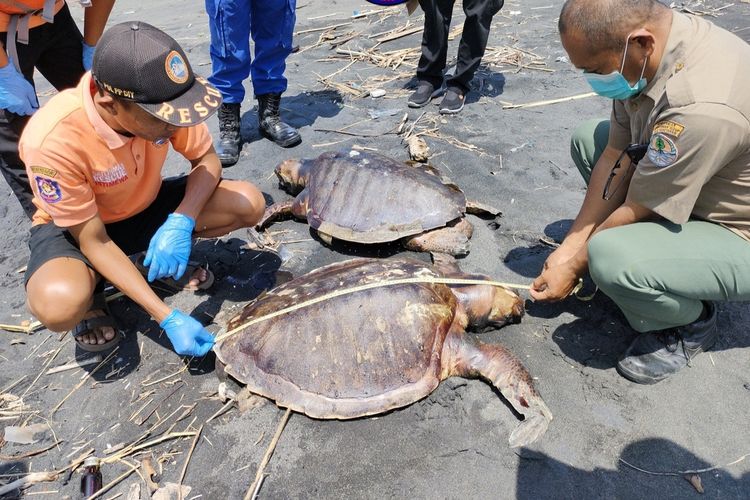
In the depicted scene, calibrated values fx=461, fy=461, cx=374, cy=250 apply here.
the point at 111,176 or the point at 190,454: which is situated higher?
the point at 111,176

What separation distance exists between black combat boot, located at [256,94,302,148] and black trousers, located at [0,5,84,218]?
64.3 inches

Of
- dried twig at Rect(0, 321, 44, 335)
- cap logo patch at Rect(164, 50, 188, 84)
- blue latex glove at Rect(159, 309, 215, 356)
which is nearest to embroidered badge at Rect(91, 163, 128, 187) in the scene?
cap logo patch at Rect(164, 50, 188, 84)

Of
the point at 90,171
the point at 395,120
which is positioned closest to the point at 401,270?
the point at 90,171

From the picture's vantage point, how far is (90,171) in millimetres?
2254

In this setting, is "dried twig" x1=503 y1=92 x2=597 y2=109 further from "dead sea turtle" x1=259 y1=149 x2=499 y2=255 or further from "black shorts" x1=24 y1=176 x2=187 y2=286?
"black shorts" x1=24 y1=176 x2=187 y2=286

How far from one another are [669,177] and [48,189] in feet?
8.98

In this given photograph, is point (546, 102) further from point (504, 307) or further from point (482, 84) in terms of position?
point (504, 307)

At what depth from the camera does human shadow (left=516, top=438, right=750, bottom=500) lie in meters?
1.92

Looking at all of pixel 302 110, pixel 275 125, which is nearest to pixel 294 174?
pixel 275 125

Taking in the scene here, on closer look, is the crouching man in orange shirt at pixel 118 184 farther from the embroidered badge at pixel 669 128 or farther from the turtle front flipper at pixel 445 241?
the embroidered badge at pixel 669 128

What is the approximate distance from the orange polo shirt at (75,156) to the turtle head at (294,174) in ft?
4.75

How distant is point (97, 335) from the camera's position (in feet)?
8.63

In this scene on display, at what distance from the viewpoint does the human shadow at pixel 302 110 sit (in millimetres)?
4848

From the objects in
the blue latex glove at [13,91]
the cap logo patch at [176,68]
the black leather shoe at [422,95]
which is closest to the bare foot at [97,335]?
the blue latex glove at [13,91]
